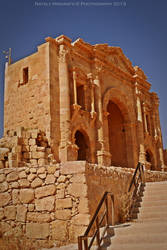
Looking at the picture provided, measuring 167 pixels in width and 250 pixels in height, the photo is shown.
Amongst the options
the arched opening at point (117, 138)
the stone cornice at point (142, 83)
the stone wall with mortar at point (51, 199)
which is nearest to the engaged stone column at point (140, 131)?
the stone cornice at point (142, 83)

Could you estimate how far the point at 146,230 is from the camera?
20.6 ft

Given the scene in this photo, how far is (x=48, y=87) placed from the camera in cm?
1538

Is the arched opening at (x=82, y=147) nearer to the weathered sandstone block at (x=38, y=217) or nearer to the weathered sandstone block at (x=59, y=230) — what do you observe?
the weathered sandstone block at (x=38, y=217)

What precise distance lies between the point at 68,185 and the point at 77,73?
11.4 metres

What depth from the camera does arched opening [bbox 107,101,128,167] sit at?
2184 cm

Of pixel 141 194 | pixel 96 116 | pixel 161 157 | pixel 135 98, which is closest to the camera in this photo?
pixel 141 194

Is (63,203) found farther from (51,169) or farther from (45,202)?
(51,169)

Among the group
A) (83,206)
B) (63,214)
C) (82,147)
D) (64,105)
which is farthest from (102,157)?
(83,206)

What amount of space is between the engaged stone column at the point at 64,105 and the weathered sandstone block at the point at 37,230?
792 cm

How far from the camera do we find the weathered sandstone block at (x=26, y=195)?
22.5ft

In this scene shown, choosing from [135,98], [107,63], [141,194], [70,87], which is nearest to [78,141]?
[70,87]

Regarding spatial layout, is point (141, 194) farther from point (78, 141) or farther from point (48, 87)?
point (78, 141)

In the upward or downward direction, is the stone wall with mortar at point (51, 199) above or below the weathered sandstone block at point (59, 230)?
above

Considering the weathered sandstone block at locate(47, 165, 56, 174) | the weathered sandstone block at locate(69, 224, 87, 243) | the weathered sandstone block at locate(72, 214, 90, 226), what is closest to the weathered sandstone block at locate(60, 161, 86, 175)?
the weathered sandstone block at locate(47, 165, 56, 174)
